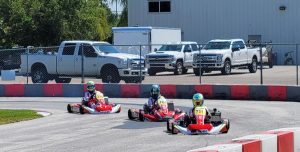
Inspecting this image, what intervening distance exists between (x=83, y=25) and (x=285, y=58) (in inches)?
534

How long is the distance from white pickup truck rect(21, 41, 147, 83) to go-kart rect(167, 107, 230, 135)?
1404 centimetres

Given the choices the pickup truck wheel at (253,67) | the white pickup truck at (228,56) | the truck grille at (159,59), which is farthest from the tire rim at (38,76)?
the pickup truck wheel at (253,67)

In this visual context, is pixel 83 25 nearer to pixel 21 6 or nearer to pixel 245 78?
pixel 21 6

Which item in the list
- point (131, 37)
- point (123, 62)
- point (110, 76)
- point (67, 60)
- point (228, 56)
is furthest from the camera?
point (131, 37)

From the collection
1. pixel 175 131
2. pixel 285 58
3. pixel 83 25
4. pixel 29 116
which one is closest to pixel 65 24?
pixel 83 25

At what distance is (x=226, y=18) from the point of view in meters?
55.4

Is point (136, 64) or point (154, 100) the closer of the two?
point (154, 100)

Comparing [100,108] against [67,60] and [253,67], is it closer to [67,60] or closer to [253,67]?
[67,60]

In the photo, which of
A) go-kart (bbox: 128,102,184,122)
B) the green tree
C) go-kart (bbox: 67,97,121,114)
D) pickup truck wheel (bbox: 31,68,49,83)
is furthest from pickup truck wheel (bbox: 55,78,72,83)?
the green tree

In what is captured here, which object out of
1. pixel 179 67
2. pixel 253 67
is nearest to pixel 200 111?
pixel 253 67

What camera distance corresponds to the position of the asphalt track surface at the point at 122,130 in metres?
14.4

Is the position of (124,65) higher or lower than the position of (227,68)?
higher

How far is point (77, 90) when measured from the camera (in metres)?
29.6

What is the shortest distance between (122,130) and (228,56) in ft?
73.2
